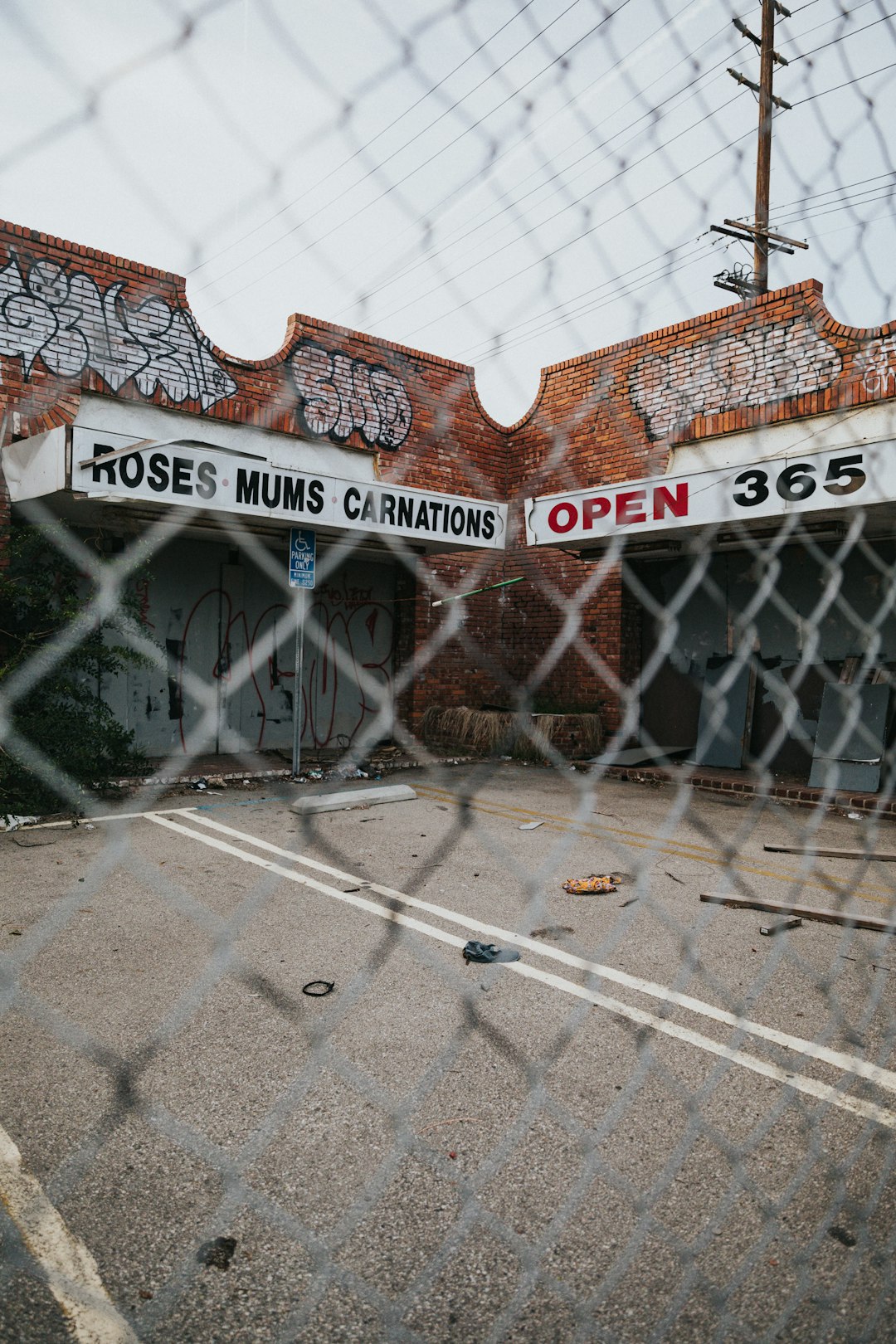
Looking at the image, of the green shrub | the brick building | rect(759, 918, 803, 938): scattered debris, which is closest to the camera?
rect(759, 918, 803, 938): scattered debris

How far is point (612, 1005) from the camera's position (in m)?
2.99

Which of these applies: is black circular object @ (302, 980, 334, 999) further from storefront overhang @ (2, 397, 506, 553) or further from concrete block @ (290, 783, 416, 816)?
storefront overhang @ (2, 397, 506, 553)

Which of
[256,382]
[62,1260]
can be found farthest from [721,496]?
[62,1260]

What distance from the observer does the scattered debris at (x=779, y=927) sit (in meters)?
3.80

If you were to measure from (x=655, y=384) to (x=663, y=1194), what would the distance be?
8.98m

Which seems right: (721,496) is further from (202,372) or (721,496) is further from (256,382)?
(202,372)

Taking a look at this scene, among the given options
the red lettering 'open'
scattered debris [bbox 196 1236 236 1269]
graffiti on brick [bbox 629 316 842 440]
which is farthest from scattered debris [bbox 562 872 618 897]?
graffiti on brick [bbox 629 316 842 440]

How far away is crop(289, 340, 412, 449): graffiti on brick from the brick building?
0.03m

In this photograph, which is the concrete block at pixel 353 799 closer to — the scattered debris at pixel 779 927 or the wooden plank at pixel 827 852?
the wooden plank at pixel 827 852

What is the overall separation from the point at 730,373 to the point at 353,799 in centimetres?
586

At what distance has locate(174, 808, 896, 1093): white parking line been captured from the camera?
2.52 metres

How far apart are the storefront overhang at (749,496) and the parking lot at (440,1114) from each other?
3046mm

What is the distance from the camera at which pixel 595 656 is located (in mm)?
10031

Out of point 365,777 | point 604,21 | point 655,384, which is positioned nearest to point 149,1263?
point 604,21
